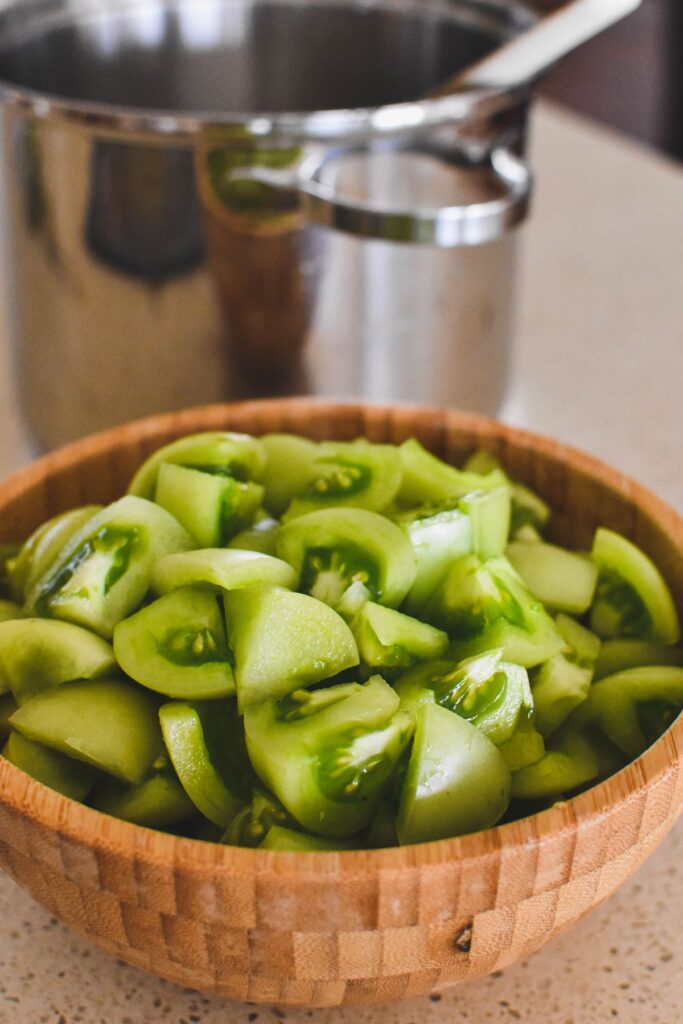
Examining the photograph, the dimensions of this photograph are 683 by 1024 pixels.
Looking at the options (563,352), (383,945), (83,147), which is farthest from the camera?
(563,352)

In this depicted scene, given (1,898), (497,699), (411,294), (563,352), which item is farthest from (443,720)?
(563,352)

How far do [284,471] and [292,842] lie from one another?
25 cm

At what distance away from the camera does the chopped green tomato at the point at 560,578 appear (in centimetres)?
62

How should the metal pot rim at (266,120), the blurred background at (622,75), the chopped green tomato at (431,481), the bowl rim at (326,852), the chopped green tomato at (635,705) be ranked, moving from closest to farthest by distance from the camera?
the bowl rim at (326,852) < the chopped green tomato at (635,705) < the chopped green tomato at (431,481) < the metal pot rim at (266,120) < the blurred background at (622,75)

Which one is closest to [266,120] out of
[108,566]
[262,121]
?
[262,121]

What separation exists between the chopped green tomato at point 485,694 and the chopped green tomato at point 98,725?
118mm

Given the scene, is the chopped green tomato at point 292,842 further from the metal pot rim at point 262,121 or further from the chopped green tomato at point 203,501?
the metal pot rim at point 262,121

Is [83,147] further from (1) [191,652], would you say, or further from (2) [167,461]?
(1) [191,652]

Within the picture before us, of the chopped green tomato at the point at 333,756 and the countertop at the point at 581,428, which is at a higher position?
the chopped green tomato at the point at 333,756

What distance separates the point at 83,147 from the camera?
0.81 m

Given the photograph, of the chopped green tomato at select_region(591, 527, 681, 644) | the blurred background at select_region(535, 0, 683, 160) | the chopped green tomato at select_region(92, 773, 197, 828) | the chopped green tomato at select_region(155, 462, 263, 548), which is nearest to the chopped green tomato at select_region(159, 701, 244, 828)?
the chopped green tomato at select_region(92, 773, 197, 828)

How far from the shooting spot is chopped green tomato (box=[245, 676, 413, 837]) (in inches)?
19.0

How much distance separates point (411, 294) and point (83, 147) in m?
0.25

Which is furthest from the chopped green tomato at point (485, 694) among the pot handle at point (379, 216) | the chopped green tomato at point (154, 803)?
the pot handle at point (379, 216)
